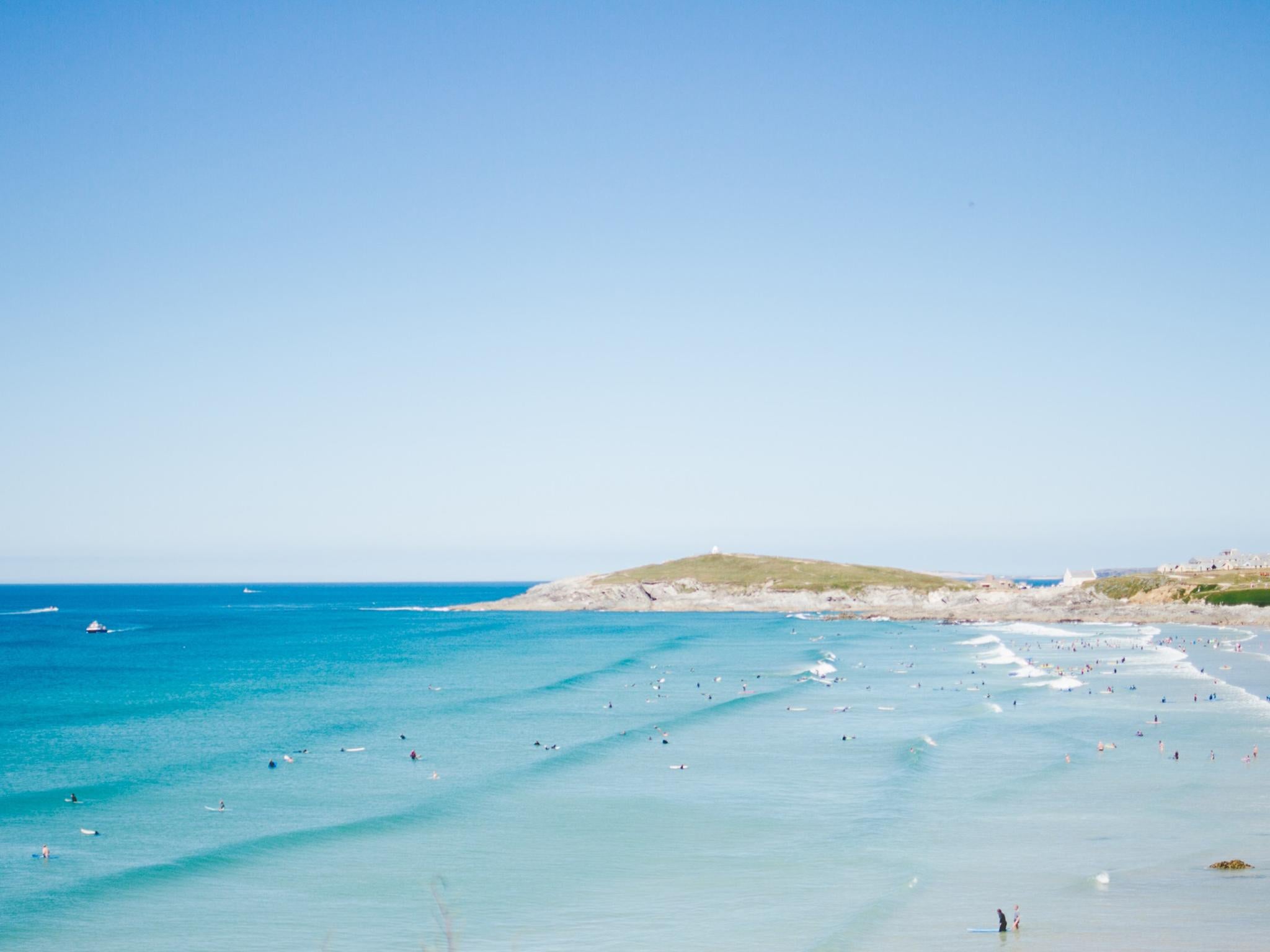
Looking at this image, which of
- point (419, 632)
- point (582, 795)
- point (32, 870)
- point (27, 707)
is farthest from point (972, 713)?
point (419, 632)

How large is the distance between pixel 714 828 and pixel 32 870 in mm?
25703

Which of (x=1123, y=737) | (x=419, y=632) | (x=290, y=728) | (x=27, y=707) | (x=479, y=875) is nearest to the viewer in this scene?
(x=479, y=875)

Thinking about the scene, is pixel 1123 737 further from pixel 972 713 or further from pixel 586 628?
pixel 586 628

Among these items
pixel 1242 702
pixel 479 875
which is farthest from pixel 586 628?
pixel 479 875

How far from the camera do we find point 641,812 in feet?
152

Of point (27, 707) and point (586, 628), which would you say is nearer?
point (27, 707)

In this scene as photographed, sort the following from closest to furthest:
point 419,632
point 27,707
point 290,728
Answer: point 290,728 < point 27,707 < point 419,632

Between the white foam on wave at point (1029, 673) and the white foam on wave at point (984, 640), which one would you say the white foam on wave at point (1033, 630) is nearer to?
the white foam on wave at point (984, 640)

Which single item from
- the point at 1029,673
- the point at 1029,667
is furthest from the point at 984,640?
the point at 1029,673

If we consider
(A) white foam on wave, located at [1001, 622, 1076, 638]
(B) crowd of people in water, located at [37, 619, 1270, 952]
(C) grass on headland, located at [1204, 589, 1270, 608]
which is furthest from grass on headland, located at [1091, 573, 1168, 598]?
(B) crowd of people in water, located at [37, 619, 1270, 952]

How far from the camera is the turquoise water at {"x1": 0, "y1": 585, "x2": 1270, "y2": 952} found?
3256 centimetres

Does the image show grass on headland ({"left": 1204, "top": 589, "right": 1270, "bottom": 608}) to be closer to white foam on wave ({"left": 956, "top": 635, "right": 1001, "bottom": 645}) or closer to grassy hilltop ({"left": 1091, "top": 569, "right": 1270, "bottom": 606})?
grassy hilltop ({"left": 1091, "top": 569, "right": 1270, "bottom": 606})

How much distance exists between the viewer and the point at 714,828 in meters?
43.1

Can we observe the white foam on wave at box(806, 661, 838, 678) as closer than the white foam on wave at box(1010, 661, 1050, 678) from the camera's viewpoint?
No
